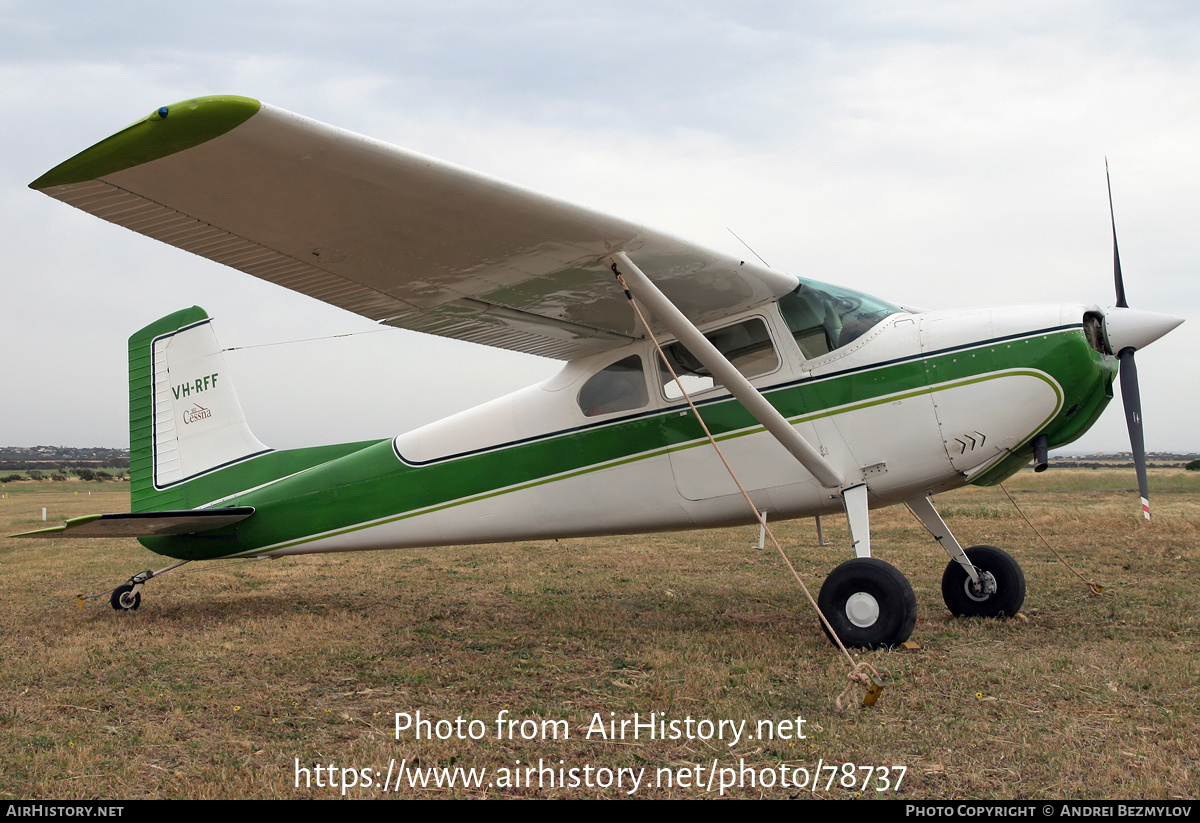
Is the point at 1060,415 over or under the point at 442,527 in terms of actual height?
over

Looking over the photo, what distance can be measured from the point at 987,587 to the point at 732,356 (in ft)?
9.36

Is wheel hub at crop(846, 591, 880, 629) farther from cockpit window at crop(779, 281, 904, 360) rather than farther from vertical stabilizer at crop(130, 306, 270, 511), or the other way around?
vertical stabilizer at crop(130, 306, 270, 511)

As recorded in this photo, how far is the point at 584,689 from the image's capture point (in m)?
4.77

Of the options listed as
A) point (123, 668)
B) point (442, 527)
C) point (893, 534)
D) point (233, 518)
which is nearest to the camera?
point (123, 668)

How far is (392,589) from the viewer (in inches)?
365

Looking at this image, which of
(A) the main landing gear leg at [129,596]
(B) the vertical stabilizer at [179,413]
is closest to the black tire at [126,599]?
(A) the main landing gear leg at [129,596]

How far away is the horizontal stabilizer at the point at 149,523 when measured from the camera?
269 inches

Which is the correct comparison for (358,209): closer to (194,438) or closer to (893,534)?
(194,438)

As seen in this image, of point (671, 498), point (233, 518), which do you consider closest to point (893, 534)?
point (671, 498)

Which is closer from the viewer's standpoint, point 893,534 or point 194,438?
point 194,438

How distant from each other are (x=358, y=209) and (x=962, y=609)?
5.66 metres

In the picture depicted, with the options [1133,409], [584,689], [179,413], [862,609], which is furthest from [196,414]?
[1133,409]

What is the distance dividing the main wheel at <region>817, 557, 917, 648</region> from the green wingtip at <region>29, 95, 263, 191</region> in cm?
441

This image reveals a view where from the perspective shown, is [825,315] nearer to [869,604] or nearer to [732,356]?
[732,356]
